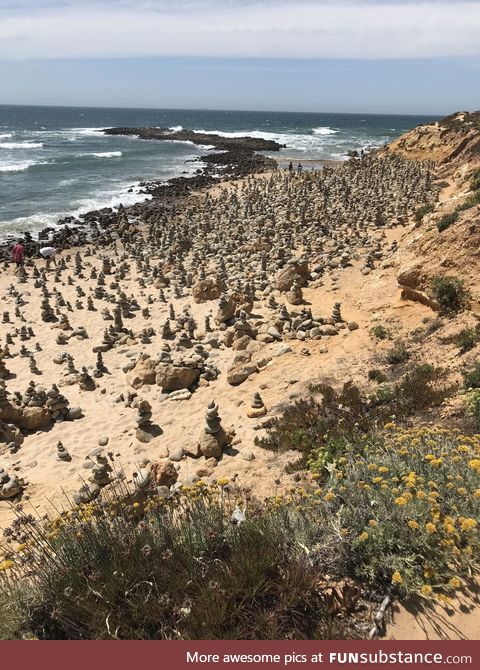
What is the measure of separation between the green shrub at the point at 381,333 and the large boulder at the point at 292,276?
4.98 meters

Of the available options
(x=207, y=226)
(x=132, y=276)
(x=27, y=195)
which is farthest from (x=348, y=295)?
(x=27, y=195)

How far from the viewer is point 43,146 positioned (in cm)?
7256

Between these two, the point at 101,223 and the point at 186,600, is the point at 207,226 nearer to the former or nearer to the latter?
the point at 101,223

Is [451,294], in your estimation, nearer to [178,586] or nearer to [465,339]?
[465,339]

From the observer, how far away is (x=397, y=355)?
30.9 feet

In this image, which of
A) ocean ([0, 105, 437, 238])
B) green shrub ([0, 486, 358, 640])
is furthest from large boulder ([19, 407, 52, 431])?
ocean ([0, 105, 437, 238])

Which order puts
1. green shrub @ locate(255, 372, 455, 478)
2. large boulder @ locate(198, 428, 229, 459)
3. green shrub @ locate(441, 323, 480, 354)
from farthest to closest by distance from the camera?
green shrub @ locate(441, 323, 480, 354)
large boulder @ locate(198, 428, 229, 459)
green shrub @ locate(255, 372, 455, 478)

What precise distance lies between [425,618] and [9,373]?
1231 centimetres

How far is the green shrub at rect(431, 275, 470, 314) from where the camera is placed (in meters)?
10.2

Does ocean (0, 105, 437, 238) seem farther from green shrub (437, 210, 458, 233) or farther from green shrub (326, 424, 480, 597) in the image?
green shrub (326, 424, 480, 597)

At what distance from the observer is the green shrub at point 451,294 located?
33.6 feet

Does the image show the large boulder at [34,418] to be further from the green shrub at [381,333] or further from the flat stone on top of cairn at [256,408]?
the green shrub at [381,333]

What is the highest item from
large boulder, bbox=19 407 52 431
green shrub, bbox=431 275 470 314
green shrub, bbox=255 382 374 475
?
green shrub, bbox=431 275 470 314

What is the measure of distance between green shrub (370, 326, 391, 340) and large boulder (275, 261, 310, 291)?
4983 millimetres
